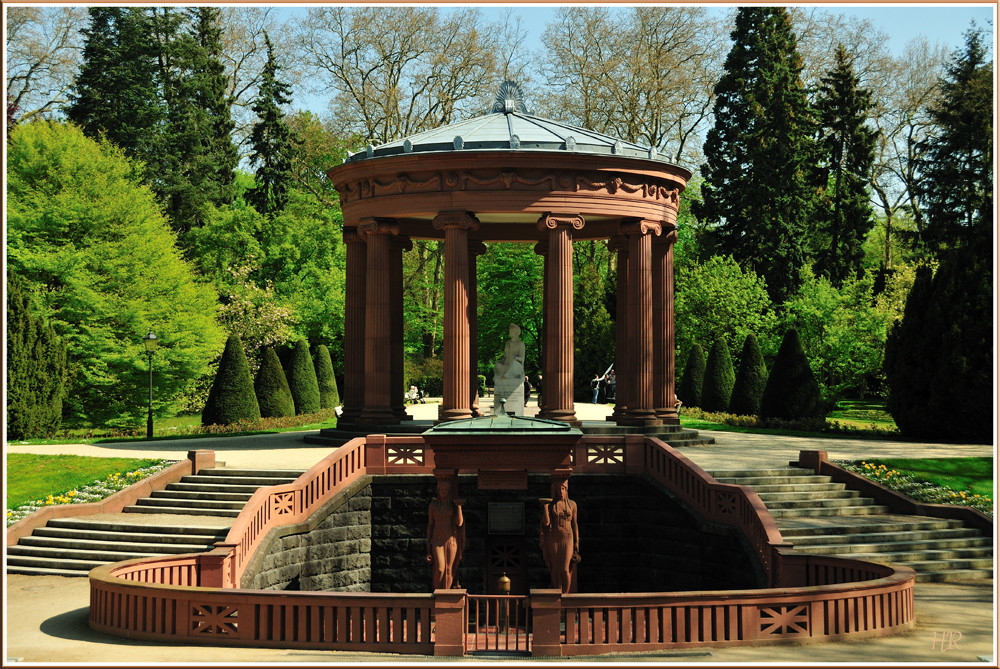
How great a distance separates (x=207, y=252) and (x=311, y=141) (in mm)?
10560

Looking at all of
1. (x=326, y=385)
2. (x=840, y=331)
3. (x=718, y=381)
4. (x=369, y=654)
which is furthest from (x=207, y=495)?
(x=840, y=331)

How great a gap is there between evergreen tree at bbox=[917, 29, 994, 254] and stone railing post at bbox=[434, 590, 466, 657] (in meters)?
47.8

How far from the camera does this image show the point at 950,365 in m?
35.5

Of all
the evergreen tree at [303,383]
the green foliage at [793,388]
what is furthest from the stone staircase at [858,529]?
the evergreen tree at [303,383]

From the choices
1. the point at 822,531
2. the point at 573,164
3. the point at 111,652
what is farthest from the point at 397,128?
the point at 111,652

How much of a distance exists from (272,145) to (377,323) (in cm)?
4359

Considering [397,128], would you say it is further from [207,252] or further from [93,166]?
[93,166]

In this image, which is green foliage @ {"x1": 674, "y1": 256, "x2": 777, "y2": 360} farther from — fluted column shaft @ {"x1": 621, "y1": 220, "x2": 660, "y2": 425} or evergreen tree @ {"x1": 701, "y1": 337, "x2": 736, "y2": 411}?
fluted column shaft @ {"x1": 621, "y1": 220, "x2": 660, "y2": 425}

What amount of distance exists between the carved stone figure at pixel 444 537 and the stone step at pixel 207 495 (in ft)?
31.2

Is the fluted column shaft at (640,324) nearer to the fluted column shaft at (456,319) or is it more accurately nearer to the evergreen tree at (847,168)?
the fluted column shaft at (456,319)

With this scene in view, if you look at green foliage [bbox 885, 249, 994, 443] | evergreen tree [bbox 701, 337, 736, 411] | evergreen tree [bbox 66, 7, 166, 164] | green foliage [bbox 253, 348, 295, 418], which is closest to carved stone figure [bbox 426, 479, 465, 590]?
green foliage [bbox 885, 249, 994, 443]

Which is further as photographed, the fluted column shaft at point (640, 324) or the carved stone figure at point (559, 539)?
the fluted column shaft at point (640, 324)

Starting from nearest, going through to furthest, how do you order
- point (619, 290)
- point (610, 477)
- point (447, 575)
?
point (447, 575) < point (610, 477) < point (619, 290)

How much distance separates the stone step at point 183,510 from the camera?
82.3 feet
